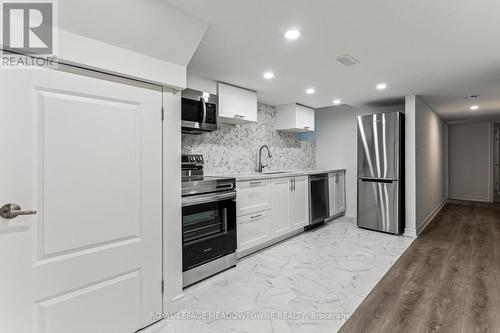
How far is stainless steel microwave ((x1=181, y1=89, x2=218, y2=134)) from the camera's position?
2811 mm

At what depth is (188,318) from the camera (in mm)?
2027

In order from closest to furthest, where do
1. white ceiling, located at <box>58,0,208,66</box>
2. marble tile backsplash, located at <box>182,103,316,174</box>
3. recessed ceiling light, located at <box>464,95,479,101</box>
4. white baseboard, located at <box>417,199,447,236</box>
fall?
white ceiling, located at <box>58,0,208,66</box> < marble tile backsplash, located at <box>182,103,316,174</box> < recessed ceiling light, located at <box>464,95,479,101</box> < white baseboard, located at <box>417,199,447,236</box>

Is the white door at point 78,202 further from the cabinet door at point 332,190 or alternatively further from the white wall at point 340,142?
the white wall at point 340,142

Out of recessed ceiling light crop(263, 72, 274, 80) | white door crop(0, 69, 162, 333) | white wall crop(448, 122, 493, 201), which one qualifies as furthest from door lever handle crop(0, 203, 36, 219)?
white wall crop(448, 122, 493, 201)

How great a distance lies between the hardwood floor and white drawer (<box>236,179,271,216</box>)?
5.16ft

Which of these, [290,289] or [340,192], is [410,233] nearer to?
[340,192]

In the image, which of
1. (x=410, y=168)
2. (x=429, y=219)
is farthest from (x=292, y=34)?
(x=429, y=219)

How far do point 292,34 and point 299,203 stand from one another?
2.69 metres

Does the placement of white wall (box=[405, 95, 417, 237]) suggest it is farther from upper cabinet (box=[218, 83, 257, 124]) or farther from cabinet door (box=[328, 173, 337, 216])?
upper cabinet (box=[218, 83, 257, 124])

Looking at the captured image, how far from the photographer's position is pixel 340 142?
5.58 metres

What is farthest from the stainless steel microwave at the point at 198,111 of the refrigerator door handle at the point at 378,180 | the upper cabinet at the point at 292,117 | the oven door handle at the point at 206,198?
the refrigerator door handle at the point at 378,180

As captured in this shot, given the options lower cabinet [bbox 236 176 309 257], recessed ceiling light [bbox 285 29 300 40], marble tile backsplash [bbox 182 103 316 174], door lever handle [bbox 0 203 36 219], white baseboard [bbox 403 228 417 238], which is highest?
recessed ceiling light [bbox 285 29 300 40]

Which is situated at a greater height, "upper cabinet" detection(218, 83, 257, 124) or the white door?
"upper cabinet" detection(218, 83, 257, 124)

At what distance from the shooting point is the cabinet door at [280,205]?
3668 millimetres
